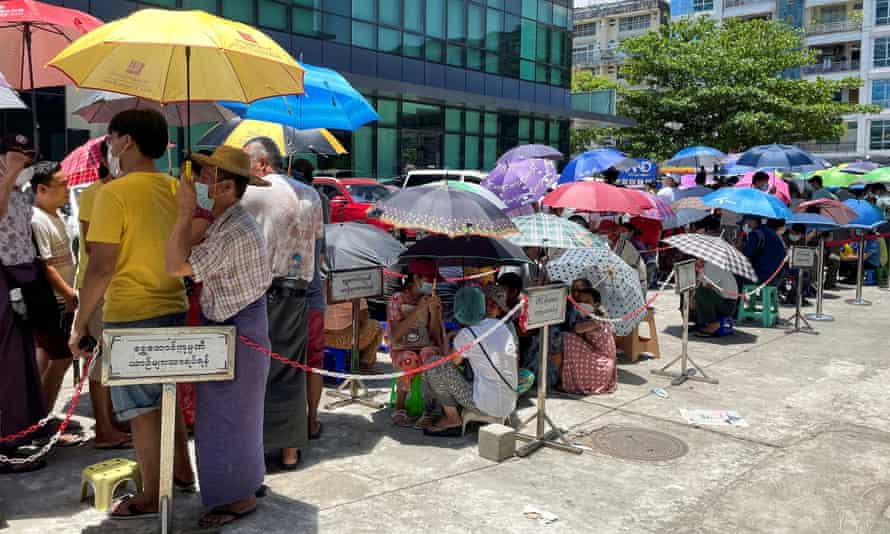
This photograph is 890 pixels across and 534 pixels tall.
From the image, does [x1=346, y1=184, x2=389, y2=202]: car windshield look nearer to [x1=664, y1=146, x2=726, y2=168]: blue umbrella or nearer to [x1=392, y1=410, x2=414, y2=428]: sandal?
[x1=664, y1=146, x2=726, y2=168]: blue umbrella

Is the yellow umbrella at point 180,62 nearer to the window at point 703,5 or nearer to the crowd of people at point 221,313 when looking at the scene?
the crowd of people at point 221,313

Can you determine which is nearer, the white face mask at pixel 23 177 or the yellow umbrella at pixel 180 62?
the yellow umbrella at pixel 180 62

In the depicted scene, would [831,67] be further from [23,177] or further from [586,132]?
[23,177]

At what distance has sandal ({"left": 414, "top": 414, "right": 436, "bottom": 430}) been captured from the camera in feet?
19.6

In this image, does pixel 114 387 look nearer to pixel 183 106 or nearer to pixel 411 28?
pixel 183 106

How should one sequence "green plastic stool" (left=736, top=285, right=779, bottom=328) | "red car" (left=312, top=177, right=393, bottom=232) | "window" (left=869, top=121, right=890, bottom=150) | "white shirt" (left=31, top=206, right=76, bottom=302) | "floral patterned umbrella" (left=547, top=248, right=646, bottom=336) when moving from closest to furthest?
"white shirt" (left=31, top=206, right=76, bottom=302), "floral patterned umbrella" (left=547, top=248, right=646, bottom=336), "green plastic stool" (left=736, top=285, right=779, bottom=328), "red car" (left=312, top=177, right=393, bottom=232), "window" (left=869, top=121, right=890, bottom=150)

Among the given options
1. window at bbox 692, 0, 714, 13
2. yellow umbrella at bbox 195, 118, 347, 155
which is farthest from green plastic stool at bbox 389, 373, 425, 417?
window at bbox 692, 0, 714, 13

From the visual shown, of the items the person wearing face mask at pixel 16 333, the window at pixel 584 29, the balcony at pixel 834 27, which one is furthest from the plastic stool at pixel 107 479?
the window at pixel 584 29

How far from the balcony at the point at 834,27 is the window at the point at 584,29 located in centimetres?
2741

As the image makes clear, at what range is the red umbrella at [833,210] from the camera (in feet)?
39.8

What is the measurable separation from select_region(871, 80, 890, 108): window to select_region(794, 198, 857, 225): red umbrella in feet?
171

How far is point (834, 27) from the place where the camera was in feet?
196

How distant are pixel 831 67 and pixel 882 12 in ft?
16.2

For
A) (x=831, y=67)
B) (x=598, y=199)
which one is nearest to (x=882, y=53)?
(x=831, y=67)
